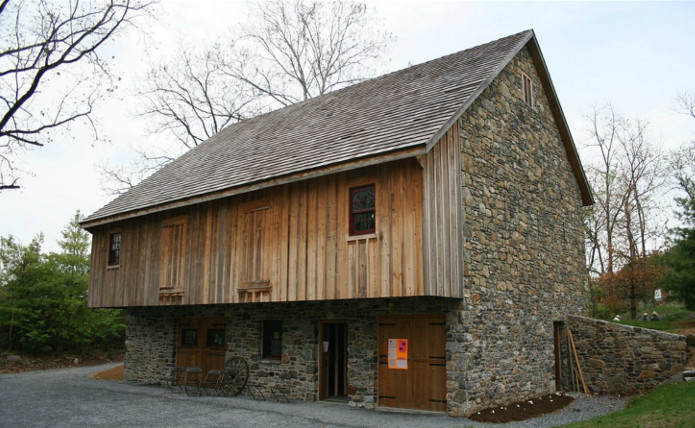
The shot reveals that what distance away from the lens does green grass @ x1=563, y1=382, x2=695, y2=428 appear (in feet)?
28.3

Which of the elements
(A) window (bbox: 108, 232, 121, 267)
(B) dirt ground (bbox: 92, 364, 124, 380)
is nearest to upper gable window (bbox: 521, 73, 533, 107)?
(A) window (bbox: 108, 232, 121, 267)

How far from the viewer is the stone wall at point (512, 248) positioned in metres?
11.0

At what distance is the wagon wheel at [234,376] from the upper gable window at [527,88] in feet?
33.0

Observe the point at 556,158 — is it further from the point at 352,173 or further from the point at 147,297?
the point at 147,297

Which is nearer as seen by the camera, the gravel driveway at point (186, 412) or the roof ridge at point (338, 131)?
the gravel driveway at point (186, 412)

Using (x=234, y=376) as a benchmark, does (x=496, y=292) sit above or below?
above

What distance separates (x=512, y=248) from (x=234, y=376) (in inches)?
310

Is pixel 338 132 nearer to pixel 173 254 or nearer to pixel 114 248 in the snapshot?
pixel 173 254

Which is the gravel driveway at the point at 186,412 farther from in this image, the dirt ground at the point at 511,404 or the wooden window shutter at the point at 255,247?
the wooden window shutter at the point at 255,247

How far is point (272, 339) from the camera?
14.5 meters

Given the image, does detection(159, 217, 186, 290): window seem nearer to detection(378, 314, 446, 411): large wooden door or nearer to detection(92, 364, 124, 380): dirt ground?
detection(92, 364, 124, 380): dirt ground

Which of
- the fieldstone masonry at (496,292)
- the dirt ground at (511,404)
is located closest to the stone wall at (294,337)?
the fieldstone masonry at (496,292)

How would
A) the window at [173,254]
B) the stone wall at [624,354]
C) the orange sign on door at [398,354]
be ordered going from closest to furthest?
the orange sign on door at [398,354]
the stone wall at [624,354]
the window at [173,254]

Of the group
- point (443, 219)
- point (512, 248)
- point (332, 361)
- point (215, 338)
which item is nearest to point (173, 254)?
point (215, 338)
